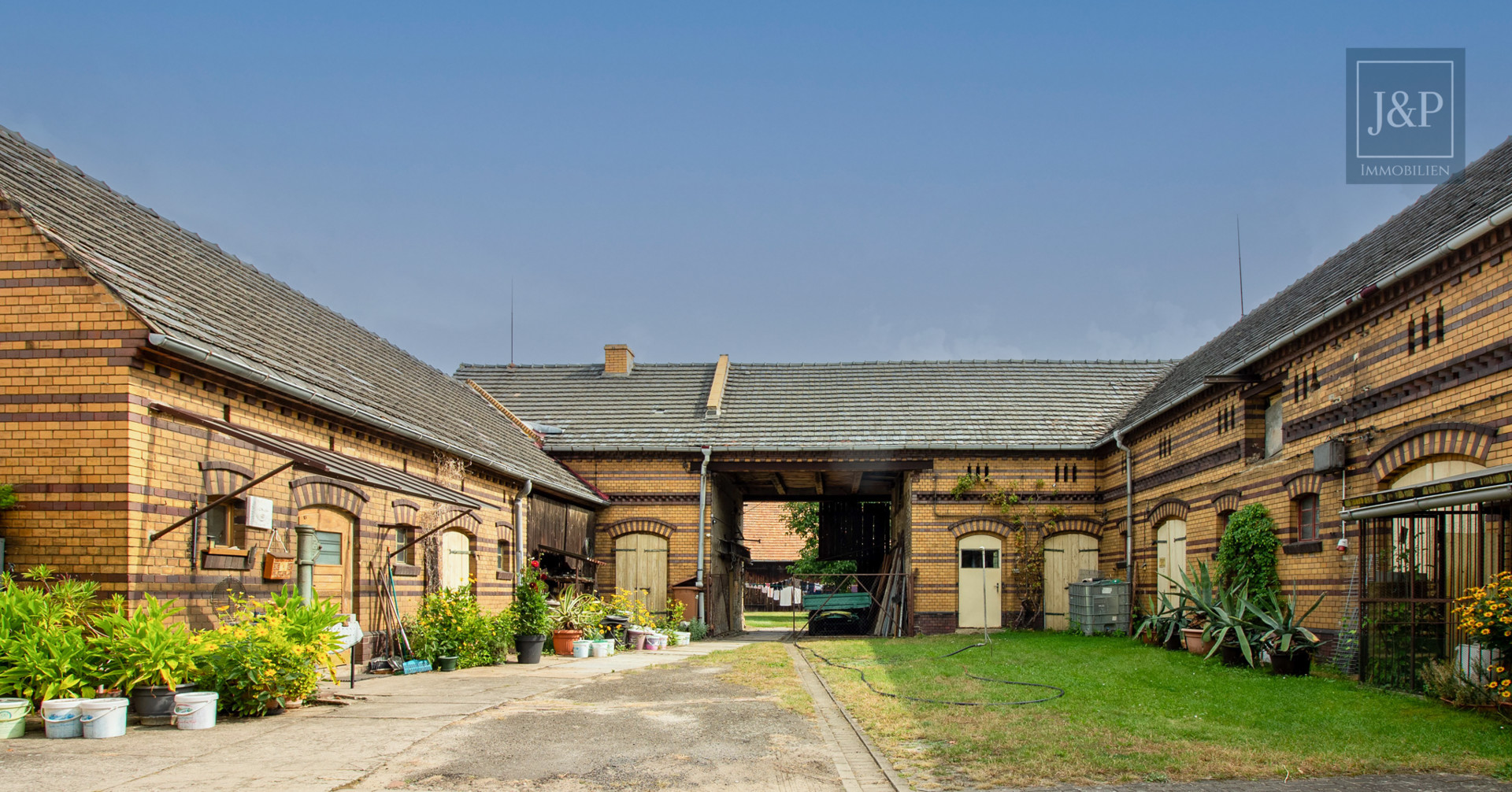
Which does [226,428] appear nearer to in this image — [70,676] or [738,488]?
[70,676]

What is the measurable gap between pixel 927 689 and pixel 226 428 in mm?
7604

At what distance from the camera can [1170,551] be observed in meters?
20.0

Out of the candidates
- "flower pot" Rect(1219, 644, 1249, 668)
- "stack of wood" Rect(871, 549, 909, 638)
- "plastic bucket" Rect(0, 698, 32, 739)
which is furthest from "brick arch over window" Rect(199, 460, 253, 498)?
"stack of wood" Rect(871, 549, 909, 638)

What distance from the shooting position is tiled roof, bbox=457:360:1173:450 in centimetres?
2552

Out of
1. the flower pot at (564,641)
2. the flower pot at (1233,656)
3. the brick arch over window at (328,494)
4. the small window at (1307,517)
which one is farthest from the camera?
the flower pot at (564,641)

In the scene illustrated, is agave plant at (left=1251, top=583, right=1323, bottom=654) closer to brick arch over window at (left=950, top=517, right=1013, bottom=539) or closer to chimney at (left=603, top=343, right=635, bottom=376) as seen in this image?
brick arch over window at (left=950, top=517, right=1013, bottom=539)

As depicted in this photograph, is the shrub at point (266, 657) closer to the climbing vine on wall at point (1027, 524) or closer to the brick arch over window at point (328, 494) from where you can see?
the brick arch over window at point (328, 494)

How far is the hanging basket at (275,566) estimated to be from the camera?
11656mm

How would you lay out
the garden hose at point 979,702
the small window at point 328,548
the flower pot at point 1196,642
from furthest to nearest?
the flower pot at point 1196,642 → the small window at point 328,548 → the garden hose at point 979,702

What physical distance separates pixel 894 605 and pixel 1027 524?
358 cm

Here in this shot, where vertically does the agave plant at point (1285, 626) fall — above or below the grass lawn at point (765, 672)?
above

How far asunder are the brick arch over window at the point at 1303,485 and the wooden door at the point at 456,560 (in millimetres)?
11780

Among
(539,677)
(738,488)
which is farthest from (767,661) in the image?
(738,488)

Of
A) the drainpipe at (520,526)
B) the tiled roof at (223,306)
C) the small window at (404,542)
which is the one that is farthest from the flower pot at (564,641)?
the small window at (404,542)
